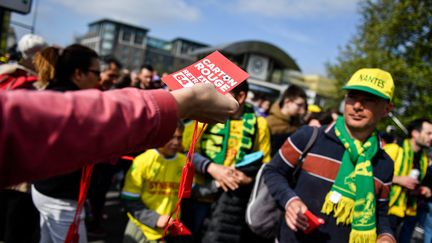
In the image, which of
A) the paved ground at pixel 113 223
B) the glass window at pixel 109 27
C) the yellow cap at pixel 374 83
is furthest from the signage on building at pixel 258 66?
the glass window at pixel 109 27

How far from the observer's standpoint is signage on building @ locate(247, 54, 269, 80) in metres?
21.4

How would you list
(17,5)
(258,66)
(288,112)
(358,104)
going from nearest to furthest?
(358,104) < (17,5) < (288,112) < (258,66)

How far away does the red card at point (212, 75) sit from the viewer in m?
1.28

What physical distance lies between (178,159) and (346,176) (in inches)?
53.3

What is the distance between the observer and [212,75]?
4.44 ft

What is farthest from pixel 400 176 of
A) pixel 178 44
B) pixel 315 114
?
pixel 178 44

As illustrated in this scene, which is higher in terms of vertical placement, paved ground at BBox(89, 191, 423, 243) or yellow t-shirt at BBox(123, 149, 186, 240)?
yellow t-shirt at BBox(123, 149, 186, 240)

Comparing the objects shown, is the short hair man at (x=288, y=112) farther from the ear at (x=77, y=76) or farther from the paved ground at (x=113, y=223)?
the ear at (x=77, y=76)

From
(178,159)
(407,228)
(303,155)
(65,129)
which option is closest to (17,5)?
(178,159)

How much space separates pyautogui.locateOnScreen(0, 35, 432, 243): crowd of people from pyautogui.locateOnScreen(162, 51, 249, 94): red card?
0.07 meters

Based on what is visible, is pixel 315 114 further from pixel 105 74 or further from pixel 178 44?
pixel 178 44

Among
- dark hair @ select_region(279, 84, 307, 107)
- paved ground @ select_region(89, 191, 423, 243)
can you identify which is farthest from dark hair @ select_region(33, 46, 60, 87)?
dark hair @ select_region(279, 84, 307, 107)

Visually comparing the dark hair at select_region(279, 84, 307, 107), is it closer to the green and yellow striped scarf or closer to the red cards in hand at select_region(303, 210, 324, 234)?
the green and yellow striped scarf

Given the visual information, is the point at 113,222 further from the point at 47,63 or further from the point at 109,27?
the point at 109,27
